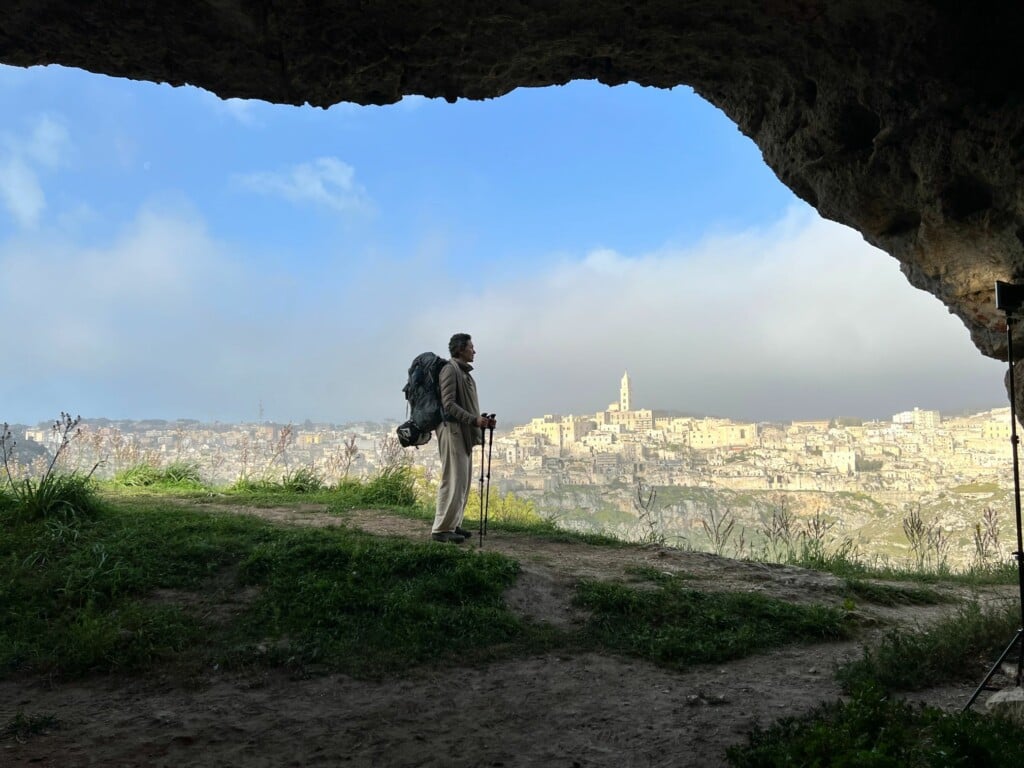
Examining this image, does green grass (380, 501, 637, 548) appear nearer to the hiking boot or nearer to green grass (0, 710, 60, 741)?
the hiking boot

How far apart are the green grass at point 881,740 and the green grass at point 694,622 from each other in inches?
57.3

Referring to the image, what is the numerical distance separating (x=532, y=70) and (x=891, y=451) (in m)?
15.2

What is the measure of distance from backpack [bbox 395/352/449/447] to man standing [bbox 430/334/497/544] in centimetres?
15

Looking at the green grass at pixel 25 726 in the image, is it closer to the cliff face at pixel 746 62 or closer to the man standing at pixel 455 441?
the cliff face at pixel 746 62

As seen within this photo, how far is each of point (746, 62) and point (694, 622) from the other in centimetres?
470

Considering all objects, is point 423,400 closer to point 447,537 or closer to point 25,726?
point 447,537

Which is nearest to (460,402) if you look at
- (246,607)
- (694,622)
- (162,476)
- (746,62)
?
(246,607)

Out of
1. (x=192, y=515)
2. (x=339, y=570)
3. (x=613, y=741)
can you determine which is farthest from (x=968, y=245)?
A: (x=192, y=515)

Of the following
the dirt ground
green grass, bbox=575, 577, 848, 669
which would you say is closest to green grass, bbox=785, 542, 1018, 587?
green grass, bbox=575, 577, 848, 669

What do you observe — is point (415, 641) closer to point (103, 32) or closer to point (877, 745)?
point (877, 745)

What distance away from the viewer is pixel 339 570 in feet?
20.4

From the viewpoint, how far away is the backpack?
8.23 metres

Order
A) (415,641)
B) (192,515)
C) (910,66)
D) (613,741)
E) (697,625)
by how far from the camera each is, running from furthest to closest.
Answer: (192,515) → (697,625) → (415,641) → (910,66) → (613,741)

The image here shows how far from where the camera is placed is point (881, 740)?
9.51 ft
